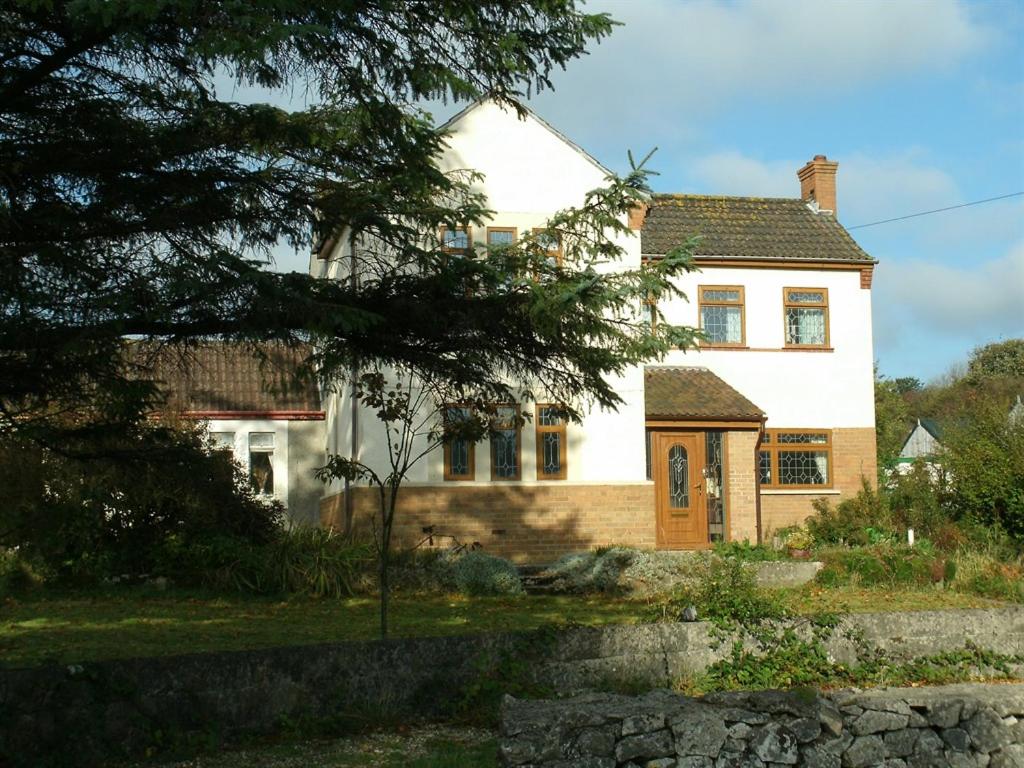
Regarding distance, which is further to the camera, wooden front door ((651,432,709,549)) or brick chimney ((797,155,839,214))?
brick chimney ((797,155,839,214))

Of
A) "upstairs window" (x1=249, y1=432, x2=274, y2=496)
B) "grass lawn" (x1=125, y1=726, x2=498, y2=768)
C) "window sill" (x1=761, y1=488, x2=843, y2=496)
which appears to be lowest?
"grass lawn" (x1=125, y1=726, x2=498, y2=768)

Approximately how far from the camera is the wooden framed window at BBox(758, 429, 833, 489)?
82.0ft

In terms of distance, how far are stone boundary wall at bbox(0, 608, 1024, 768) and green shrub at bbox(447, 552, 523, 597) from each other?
25.8 ft

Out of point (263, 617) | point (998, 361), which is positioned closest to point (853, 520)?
point (263, 617)

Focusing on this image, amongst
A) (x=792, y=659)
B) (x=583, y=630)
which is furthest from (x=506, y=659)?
(x=792, y=659)

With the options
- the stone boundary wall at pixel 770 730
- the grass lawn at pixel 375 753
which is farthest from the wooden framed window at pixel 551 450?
the stone boundary wall at pixel 770 730

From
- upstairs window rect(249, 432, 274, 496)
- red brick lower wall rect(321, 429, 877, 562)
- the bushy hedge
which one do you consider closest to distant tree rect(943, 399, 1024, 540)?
red brick lower wall rect(321, 429, 877, 562)

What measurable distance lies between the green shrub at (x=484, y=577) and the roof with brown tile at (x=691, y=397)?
6.01 metres

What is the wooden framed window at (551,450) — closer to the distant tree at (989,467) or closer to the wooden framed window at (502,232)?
the wooden framed window at (502,232)

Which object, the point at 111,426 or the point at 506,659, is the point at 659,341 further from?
the point at 111,426

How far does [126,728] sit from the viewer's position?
7723 mm

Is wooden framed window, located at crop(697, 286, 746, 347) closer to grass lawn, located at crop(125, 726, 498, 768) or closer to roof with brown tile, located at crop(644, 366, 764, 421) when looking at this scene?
roof with brown tile, located at crop(644, 366, 764, 421)

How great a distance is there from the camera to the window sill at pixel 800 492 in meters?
24.6

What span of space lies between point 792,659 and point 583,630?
1703 mm
